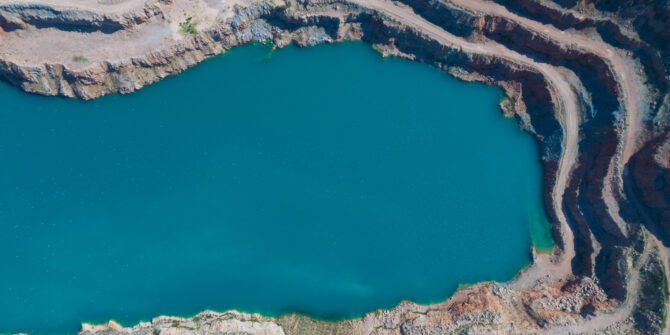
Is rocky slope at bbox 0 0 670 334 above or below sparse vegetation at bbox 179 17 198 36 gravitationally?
below

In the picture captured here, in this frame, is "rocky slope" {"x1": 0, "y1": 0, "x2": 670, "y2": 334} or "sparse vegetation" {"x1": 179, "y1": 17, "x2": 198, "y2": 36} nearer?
"rocky slope" {"x1": 0, "y1": 0, "x2": 670, "y2": 334}

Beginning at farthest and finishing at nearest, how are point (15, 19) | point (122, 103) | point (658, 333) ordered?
point (122, 103) → point (15, 19) → point (658, 333)

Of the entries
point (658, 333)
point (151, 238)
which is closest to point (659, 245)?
point (658, 333)

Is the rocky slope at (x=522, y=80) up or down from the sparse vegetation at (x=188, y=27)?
down

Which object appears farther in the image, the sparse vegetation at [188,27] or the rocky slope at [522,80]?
the sparse vegetation at [188,27]

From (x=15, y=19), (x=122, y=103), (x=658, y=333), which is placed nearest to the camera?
(x=658, y=333)

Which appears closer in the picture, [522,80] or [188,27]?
[188,27]

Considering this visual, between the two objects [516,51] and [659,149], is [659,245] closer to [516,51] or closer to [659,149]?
[659,149]

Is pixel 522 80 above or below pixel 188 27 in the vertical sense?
below
